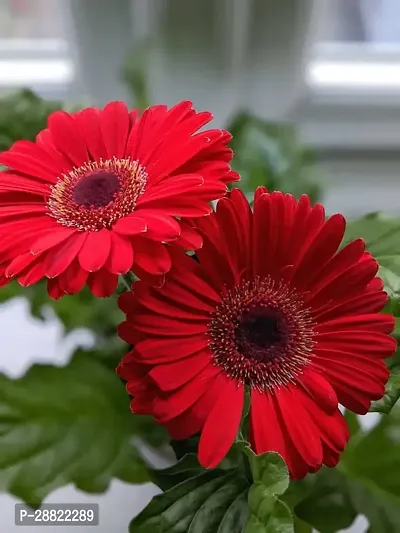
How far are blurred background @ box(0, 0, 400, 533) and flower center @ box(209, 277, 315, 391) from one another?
292 mm

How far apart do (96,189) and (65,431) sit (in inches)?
6.7

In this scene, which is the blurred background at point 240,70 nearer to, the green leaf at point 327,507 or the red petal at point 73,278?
the green leaf at point 327,507

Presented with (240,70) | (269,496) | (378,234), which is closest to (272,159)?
(378,234)

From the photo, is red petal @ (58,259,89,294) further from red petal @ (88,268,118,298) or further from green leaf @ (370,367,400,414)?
green leaf @ (370,367,400,414)

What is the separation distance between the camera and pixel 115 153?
0.41 m

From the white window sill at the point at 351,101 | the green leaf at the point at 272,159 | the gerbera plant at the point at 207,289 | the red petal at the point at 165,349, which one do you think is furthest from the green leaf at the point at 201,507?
the white window sill at the point at 351,101

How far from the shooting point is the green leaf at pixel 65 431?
17.6 inches

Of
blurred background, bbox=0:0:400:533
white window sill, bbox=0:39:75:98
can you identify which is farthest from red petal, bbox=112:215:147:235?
white window sill, bbox=0:39:75:98

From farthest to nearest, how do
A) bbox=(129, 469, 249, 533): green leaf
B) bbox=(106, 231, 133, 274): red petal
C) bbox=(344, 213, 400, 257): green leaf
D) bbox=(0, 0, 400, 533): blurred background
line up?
1. bbox=(0, 0, 400, 533): blurred background
2. bbox=(344, 213, 400, 257): green leaf
3. bbox=(129, 469, 249, 533): green leaf
4. bbox=(106, 231, 133, 274): red petal

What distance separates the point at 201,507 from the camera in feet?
1.39

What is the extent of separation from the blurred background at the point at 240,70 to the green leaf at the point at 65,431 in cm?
25

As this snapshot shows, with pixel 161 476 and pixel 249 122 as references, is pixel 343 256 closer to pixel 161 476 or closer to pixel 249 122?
pixel 161 476

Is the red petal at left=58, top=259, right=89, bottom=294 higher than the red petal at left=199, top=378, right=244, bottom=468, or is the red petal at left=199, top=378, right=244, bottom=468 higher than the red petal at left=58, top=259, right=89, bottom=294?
the red petal at left=58, top=259, right=89, bottom=294

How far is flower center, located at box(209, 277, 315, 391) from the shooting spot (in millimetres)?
378
